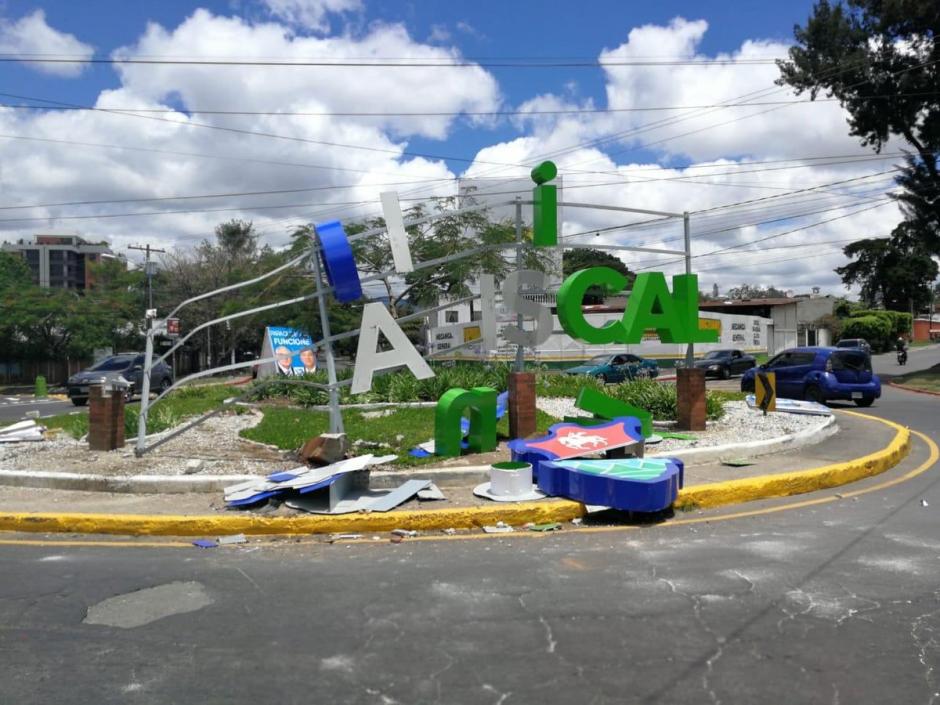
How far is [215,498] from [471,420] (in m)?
3.51

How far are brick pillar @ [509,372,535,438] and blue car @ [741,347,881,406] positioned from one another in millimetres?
11722

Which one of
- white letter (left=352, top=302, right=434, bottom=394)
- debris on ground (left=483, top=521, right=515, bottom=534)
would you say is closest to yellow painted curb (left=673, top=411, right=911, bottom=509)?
debris on ground (left=483, top=521, right=515, bottom=534)

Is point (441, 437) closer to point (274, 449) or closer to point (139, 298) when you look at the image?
point (274, 449)

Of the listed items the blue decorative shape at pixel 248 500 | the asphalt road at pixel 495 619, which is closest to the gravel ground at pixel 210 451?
the blue decorative shape at pixel 248 500

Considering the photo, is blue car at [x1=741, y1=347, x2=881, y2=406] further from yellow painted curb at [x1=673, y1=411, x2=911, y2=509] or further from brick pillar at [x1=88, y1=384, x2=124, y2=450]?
brick pillar at [x1=88, y1=384, x2=124, y2=450]

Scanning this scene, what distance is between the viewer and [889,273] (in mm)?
78500

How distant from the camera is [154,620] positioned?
16.2ft

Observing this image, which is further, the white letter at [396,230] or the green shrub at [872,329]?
the green shrub at [872,329]

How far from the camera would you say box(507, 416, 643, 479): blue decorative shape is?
28.5 ft

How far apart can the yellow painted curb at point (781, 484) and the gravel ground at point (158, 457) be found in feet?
16.2

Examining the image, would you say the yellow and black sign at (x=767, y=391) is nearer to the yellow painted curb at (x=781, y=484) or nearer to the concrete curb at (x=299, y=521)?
the yellow painted curb at (x=781, y=484)

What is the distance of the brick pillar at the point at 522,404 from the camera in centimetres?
1056

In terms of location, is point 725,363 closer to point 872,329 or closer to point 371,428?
point 371,428

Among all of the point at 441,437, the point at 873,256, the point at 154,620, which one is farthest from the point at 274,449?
the point at 873,256
